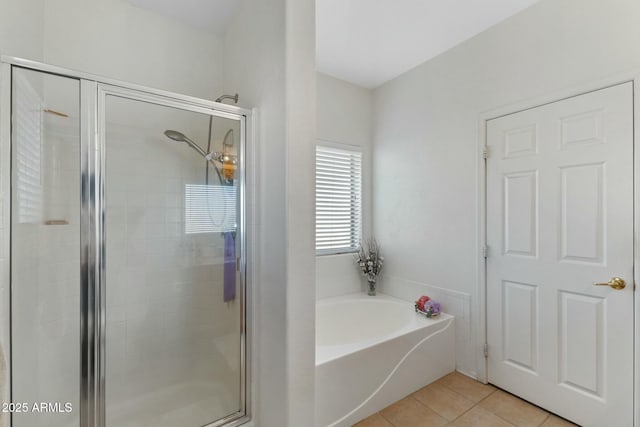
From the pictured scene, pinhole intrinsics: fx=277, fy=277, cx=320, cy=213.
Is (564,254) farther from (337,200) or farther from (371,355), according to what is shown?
(337,200)

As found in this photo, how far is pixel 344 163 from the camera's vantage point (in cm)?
289

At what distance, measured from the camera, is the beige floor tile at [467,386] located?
6.39 ft

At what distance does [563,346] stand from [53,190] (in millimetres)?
2899

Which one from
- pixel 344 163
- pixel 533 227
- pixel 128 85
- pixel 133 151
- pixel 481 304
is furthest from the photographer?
pixel 344 163

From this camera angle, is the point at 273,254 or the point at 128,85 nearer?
the point at 128,85

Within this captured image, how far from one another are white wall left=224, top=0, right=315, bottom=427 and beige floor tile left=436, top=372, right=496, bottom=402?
4.08 feet

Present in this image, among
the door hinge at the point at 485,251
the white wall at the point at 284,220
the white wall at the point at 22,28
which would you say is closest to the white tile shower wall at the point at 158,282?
the white wall at the point at 284,220

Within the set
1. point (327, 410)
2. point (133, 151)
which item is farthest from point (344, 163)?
point (327, 410)

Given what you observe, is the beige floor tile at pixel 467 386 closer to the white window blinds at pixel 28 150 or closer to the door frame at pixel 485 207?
the door frame at pixel 485 207

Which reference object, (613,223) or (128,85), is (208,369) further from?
(613,223)

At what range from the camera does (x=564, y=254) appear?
1726 millimetres

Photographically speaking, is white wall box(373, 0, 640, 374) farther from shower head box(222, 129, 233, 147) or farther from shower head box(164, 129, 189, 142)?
shower head box(164, 129, 189, 142)

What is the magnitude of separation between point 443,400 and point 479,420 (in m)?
0.24

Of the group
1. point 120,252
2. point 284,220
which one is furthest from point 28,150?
point 284,220
